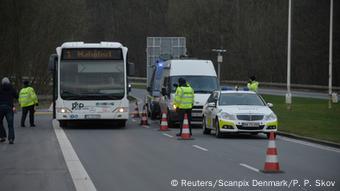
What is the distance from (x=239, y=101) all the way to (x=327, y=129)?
379 centimetres

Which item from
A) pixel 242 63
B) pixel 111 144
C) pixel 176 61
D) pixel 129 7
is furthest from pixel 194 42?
pixel 111 144

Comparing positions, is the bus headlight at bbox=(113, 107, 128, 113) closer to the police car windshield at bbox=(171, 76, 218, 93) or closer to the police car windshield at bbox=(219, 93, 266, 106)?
the police car windshield at bbox=(171, 76, 218, 93)

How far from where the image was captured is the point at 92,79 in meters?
27.2

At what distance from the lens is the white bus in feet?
88.6

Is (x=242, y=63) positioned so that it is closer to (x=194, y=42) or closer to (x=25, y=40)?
(x=194, y=42)

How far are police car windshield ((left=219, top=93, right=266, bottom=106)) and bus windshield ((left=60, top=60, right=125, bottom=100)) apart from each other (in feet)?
15.2

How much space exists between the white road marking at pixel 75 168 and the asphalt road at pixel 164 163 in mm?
117

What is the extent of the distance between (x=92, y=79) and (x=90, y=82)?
14 centimetres

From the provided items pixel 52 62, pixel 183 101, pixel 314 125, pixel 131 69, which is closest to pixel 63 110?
pixel 52 62

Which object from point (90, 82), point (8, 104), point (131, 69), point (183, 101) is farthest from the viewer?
point (131, 69)

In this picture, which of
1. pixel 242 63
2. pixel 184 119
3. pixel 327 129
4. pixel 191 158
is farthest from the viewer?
pixel 242 63

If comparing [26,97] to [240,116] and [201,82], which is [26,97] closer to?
[201,82]

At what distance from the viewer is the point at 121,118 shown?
27.4 m

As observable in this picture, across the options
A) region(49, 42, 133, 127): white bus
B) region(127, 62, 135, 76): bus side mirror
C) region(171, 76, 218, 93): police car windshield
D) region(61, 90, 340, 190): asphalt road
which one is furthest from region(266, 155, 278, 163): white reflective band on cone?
region(171, 76, 218, 93): police car windshield
